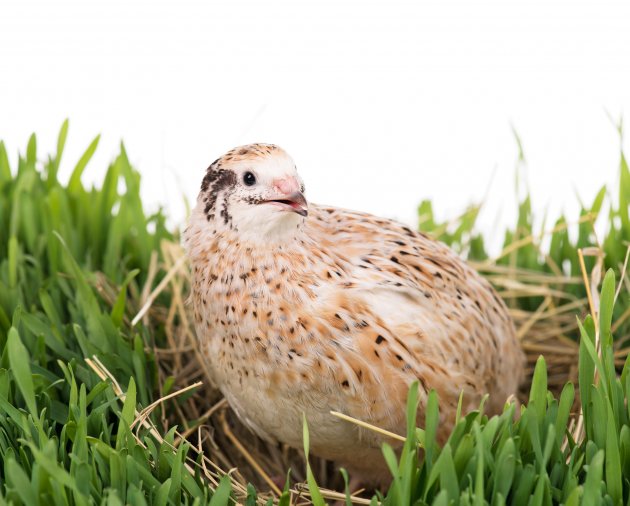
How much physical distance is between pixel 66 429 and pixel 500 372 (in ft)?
3.21

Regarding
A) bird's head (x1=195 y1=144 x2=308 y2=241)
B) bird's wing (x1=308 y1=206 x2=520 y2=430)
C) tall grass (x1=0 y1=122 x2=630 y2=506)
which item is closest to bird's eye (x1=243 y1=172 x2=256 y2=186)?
bird's head (x1=195 y1=144 x2=308 y2=241)

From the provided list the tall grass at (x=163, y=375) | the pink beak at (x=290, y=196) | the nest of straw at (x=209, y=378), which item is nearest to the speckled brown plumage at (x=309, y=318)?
the pink beak at (x=290, y=196)

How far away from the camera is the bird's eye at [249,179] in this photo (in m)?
2.07

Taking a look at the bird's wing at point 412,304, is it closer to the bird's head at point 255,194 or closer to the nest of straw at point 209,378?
the bird's head at point 255,194

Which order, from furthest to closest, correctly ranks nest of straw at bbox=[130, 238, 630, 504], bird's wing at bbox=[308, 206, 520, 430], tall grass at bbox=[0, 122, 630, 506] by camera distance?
nest of straw at bbox=[130, 238, 630, 504] → bird's wing at bbox=[308, 206, 520, 430] → tall grass at bbox=[0, 122, 630, 506]

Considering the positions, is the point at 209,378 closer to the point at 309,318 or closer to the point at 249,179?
the point at 309,318

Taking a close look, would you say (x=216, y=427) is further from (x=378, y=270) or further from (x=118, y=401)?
(x=378, y=270)

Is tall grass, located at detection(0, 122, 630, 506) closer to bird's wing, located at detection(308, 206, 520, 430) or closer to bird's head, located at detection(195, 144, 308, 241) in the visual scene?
bird's wing, located at detection(308, 206, 520, 430)

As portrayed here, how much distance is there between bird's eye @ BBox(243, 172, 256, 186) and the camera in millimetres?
2074

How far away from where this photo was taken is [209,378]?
8.14 feet

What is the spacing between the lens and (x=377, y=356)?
2137mm

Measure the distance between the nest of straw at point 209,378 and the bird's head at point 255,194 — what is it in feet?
1.42

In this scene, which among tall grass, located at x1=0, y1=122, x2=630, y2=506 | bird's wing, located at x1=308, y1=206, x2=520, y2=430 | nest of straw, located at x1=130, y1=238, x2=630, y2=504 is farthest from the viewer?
nest of straw, located at x1=130, y1=238, x2=630, y2=504

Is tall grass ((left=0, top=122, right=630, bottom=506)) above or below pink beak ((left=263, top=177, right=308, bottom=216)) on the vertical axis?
below
